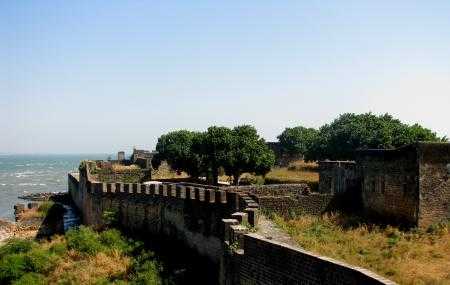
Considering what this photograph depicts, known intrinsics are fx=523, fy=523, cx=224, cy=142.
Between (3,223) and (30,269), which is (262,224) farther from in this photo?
(3,223)

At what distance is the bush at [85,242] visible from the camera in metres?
19.8

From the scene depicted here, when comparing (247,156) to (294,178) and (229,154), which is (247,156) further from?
(294,178)

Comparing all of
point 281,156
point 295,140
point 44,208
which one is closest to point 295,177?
point 44,208

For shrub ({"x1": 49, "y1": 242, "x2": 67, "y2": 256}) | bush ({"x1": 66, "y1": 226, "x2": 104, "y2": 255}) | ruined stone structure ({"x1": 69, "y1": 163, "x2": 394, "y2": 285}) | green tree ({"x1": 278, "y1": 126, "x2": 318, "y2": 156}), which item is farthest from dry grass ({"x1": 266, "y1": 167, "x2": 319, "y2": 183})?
green tree ({"x1": 278, "y1": 126, "x2": 318, "y2": 156})

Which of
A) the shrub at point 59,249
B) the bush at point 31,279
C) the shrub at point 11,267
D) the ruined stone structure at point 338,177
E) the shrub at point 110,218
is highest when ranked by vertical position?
the ruined stone structure at point 338,177

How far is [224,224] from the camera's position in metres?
13.4

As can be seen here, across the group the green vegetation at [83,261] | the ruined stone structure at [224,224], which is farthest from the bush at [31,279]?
the ruined stone structure at [224,224]

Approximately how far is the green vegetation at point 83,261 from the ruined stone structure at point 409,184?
8643 millimetres

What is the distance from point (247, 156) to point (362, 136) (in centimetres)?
919

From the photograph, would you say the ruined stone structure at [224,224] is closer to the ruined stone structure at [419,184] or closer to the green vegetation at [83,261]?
the green vegetation at [83,261]

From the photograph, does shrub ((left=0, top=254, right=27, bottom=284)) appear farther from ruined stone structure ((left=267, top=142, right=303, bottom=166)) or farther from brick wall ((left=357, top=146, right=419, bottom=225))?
ruined stone structure ((left=267, top=142, right=303, bottom=166))

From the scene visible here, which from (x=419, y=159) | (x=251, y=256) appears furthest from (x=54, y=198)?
(x=251, y=256)

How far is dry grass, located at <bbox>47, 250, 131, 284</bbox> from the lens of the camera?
1728cm

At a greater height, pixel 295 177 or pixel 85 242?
pixel 295 177
